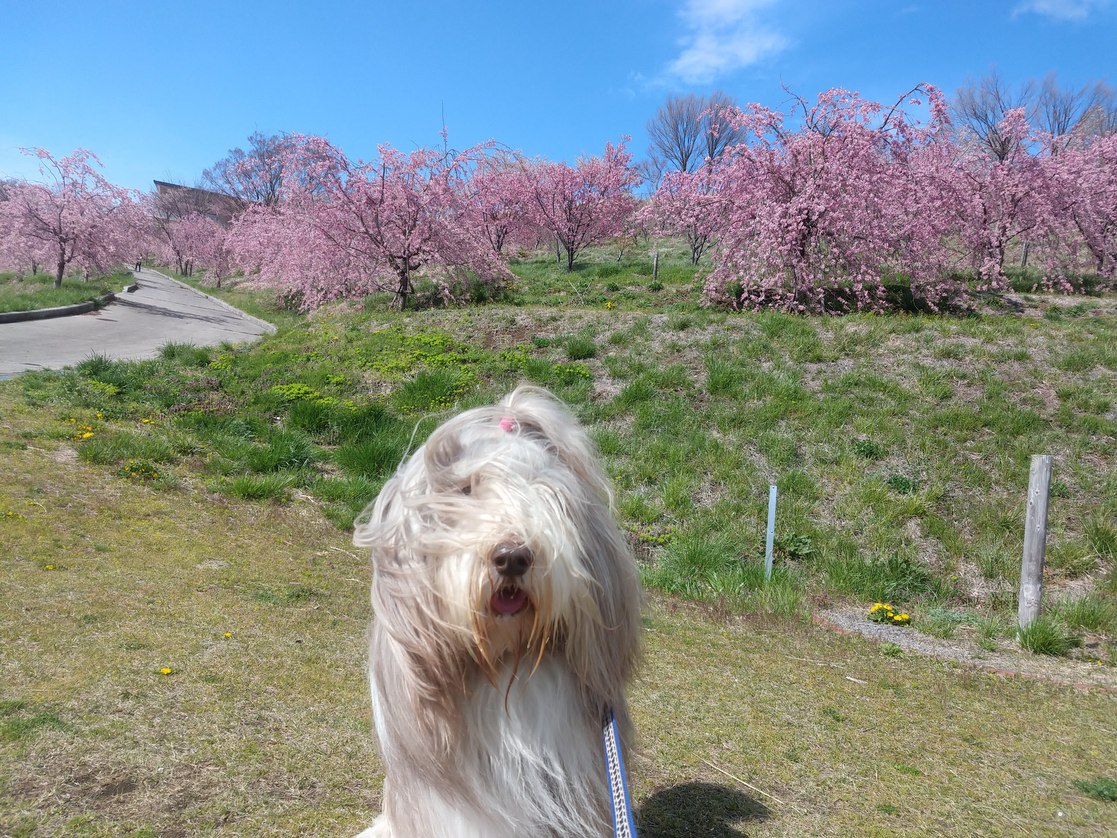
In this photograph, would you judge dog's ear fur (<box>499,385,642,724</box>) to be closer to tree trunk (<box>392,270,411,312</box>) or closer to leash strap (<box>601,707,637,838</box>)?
leash strap (<box>601,707,637,838</box>)

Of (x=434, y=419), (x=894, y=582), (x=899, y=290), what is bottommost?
(x=894, y=582)

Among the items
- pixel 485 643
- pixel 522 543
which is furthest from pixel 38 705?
pixel 522 543

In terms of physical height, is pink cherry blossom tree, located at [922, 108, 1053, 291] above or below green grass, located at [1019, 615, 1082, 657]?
above

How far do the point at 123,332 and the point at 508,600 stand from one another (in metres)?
20.6

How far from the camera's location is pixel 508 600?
69.7 inches

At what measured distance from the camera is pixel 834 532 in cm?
762

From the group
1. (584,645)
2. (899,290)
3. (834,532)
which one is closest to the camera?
(584,645)

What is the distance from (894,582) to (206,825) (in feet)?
20.1

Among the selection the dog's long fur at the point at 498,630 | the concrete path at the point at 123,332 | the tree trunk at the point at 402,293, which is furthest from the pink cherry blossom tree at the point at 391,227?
the dog's long fur at the point at 498,630

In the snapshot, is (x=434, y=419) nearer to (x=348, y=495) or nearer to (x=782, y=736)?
(x=348, y=495)

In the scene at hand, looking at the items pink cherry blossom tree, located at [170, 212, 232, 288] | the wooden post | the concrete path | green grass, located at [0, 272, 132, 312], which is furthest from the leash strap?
pink cherry blossom tree, located at [170, 212, 232, 288]

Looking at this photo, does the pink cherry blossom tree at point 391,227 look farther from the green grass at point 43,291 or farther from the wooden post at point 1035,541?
the wooden post at point 1035,541

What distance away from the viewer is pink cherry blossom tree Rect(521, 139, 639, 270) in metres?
30.1

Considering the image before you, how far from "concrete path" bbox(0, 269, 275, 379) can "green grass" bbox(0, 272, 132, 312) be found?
0.70 m
